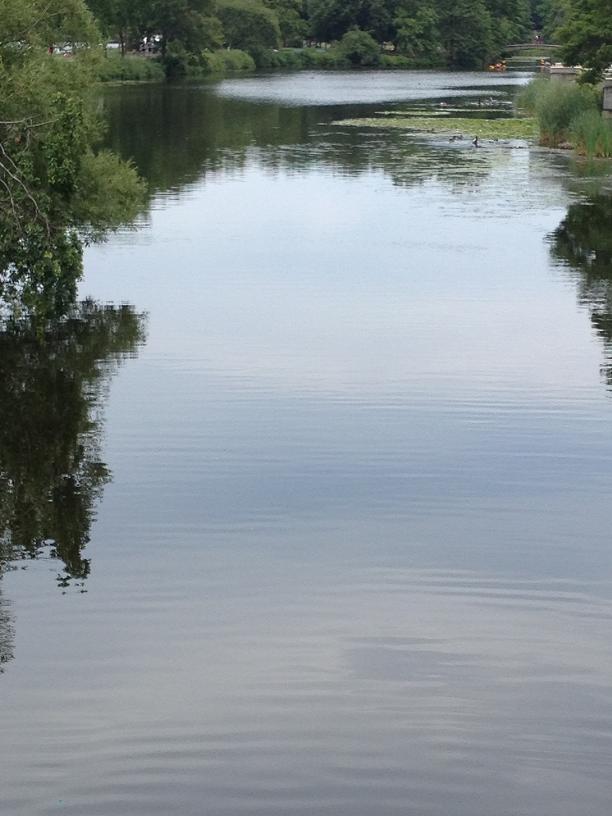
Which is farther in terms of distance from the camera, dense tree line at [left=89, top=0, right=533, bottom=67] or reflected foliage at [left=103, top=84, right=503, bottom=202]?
dense tree line at [left=89, top=0, right=533, bottom=67]

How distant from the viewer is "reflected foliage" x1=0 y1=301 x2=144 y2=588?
17766mm

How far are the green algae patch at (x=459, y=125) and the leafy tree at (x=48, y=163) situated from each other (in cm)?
3888

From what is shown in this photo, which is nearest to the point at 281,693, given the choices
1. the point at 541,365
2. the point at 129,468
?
the point at 129,468

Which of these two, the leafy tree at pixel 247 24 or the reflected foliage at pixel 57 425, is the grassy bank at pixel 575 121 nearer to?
the reflected foliage at pixel 57 425

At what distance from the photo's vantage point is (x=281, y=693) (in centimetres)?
1371

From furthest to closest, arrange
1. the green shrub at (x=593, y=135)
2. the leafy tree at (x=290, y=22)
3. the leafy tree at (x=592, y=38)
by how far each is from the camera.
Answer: the leafy tree at (x=290, y=22), the leafy tree at (x=592, y=38), the green shrub at (x=593, y=135)

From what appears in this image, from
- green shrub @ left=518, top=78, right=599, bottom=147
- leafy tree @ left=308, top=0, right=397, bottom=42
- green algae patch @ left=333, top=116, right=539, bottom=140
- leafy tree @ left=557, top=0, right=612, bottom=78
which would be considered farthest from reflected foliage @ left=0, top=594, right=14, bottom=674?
leafy tree @ left=308, top=0, right=397, bottom=42

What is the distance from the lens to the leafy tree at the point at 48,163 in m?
25.0

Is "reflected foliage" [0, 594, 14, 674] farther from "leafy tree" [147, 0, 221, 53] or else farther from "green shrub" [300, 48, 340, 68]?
"green shrub" [300, 48, 340, 68]

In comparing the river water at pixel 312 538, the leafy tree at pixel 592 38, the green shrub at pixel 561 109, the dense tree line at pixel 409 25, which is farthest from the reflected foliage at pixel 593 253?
the dense tree line at pixel 409 25

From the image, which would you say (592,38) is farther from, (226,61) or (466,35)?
(466,35)

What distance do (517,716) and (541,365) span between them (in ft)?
43.3

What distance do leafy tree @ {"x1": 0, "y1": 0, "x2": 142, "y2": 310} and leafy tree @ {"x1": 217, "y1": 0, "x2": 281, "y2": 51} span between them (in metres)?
123

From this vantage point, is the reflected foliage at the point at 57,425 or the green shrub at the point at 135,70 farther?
the green shrub at the point at 135,70
